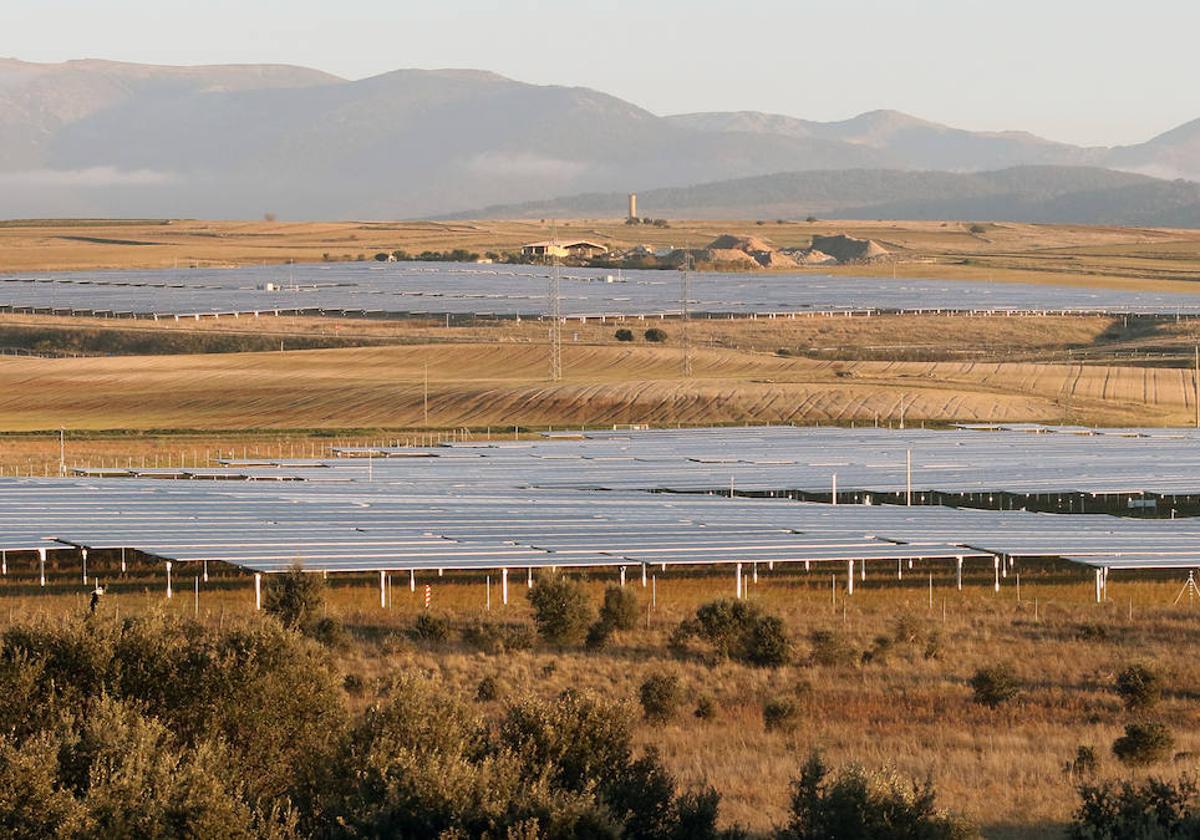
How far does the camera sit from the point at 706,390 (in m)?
80.4

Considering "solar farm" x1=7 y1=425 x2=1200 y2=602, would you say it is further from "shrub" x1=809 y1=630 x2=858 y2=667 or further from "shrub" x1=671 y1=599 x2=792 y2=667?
"shrub" x1=809 y1=630 x2=858 y2=667

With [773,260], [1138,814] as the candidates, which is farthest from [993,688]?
[773,260]

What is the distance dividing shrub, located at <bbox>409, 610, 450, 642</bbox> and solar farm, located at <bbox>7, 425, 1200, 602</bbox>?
10.8 feet

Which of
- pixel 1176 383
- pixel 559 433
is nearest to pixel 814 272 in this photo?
pixel 1176 383

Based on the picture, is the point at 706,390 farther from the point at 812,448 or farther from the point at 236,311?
the point at 236,311

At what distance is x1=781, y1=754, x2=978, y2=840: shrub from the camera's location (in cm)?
1675

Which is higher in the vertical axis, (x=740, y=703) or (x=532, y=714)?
(x=532, y=714)

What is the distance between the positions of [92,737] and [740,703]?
13.4 m

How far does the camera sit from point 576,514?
45625 millimetres

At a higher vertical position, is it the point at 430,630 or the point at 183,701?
the point at 183,701

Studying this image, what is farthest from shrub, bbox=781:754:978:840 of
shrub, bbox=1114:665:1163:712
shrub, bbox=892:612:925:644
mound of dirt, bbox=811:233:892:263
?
mound of dirt, bbox=811:233:892:263

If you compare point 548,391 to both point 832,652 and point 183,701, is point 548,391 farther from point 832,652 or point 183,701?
Answer: point 183,701

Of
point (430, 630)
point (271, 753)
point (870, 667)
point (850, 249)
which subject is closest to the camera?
point (271, 753)

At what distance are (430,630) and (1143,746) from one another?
13.0m
